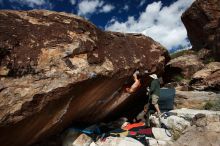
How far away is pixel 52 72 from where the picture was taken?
6.58 meters

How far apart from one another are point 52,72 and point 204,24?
16.2m

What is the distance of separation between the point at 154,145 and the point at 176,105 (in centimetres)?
383

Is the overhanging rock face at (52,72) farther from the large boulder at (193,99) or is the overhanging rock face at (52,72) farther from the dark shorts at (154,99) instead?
the large boulder at (193,99)

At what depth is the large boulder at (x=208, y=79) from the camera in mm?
13256

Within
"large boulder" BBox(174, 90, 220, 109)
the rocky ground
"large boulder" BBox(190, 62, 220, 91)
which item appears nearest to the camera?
the rocky ground

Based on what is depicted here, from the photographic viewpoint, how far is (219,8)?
18.9 meters

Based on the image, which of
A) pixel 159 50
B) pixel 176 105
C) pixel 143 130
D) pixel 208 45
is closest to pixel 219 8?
pixel 208 45

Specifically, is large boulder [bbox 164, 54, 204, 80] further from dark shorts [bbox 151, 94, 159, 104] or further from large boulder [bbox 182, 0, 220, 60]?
dark shorts [bbox 151, 94, 159, 104]

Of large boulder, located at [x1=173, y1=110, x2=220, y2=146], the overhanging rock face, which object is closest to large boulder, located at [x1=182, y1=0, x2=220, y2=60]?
large boulder, located at [x1=173, y1=110, x2=220, y2=146]

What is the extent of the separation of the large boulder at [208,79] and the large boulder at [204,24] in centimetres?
278

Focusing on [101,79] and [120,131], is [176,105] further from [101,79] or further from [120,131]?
[101,79]

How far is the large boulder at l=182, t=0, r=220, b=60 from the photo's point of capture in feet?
59.2

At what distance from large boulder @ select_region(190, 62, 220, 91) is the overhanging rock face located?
5416 millimetres

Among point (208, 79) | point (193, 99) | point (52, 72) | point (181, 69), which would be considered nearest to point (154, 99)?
point (193, 99)
